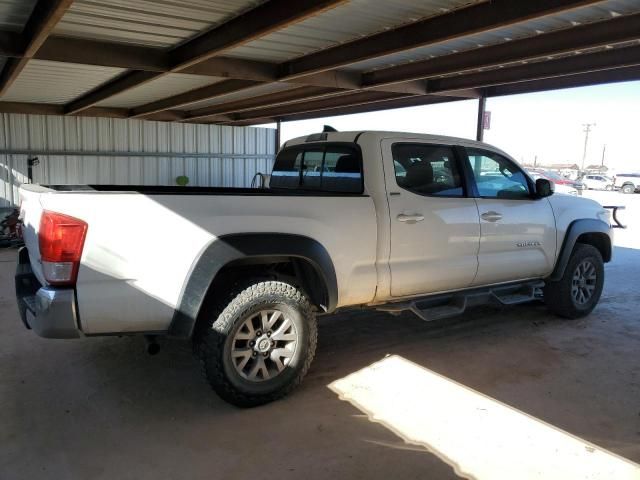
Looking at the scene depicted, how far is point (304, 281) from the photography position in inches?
160

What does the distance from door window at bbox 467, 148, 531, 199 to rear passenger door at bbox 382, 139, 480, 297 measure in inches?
10.3

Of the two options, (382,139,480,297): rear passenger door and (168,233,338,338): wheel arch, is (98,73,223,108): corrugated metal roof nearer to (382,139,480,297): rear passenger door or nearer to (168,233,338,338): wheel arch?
(382,139,480,297): rear passenger door

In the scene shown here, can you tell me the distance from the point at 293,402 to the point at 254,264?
1054 mm

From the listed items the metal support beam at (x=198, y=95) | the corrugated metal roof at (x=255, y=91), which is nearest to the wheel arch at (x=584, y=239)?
the metal support beam at (x=198, y=95)

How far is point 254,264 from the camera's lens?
12.6ft

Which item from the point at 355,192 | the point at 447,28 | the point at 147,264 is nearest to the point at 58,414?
the point at 147,264

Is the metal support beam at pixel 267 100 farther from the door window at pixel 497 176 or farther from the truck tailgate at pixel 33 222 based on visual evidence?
the truck tailgate at pixel 33 222

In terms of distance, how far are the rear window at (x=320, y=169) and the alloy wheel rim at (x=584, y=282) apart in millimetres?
3062

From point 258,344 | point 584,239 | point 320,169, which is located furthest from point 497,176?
point 258,344

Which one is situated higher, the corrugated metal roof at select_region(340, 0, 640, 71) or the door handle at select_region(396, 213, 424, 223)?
the corrugated metal roof at select_region(340, 0, 640, 71)

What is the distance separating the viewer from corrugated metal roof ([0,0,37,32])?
5.27 metres

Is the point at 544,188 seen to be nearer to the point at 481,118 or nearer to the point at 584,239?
the point at 584,239

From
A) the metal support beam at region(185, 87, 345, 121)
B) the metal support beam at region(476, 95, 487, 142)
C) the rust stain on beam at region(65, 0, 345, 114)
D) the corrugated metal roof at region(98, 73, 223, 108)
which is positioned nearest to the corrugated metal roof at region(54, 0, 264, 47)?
the rust stain on beam at region(65, 0, 345, 114)

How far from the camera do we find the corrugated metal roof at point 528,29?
5230 mm
